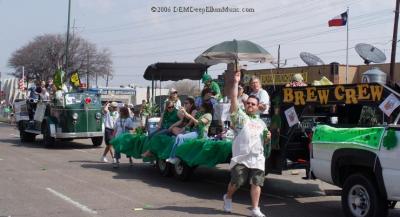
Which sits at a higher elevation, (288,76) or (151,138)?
(288,76)

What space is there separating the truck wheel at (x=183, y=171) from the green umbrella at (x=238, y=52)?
2707 millimetres

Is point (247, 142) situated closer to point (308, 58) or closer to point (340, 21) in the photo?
point (308, 58)

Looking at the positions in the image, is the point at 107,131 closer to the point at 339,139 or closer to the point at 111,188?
the point at 111,188

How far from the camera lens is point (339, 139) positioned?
7336 millimetres

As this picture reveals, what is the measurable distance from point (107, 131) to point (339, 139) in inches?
361

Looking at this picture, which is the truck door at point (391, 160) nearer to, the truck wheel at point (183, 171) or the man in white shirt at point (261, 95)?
the man in white shirt at point (261, 95)

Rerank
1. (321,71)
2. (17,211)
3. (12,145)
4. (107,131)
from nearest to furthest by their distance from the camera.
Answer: (17,211) < (107,131) < (12,145) < (321,71)

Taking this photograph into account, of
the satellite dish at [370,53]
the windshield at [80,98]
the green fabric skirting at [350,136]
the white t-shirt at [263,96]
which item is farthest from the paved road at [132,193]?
the satellite dish at [370,53]

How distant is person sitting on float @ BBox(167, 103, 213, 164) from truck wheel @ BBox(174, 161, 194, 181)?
16 cm

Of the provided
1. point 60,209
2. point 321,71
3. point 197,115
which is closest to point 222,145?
point 197,115

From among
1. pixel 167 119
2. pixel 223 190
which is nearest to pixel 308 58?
pixel 167 119

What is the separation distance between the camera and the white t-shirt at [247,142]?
761 cm

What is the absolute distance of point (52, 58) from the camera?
61.2 metres

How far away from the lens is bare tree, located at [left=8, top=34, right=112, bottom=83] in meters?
61.2
